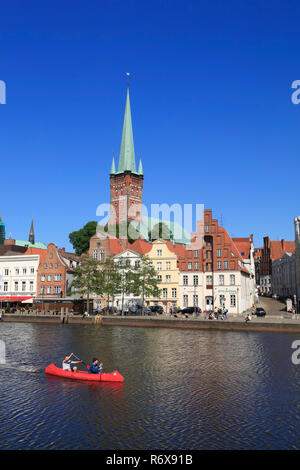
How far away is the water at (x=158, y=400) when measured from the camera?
17.7 meters

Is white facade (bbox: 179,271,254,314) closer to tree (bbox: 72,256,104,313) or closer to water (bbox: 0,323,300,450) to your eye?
tree (bbox: 72,256,104,313)

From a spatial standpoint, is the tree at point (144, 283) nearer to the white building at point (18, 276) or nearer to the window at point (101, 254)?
the window at point (101, 254)

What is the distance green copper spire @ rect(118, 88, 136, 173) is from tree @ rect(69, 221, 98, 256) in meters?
64.0

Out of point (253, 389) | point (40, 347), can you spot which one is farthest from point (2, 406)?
point (40, 347)

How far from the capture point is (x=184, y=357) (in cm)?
3700

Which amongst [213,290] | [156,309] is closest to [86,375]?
[156,309]

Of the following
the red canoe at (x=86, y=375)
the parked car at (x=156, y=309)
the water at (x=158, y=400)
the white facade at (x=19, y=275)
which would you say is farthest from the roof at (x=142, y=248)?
the red canoe at (x=86, y=375)

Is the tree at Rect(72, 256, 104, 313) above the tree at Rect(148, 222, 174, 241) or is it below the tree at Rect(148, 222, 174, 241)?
below

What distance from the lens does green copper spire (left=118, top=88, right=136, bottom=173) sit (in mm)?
169750

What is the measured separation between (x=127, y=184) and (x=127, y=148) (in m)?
14.5

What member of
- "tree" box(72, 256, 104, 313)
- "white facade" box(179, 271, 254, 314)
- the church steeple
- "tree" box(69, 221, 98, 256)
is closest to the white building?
"tree" box(72, 256, 104, 313)

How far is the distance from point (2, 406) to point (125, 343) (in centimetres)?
2463

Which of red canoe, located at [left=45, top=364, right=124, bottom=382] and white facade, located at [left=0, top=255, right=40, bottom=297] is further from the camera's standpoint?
white facade, located at [left=0, top=255, right=40, bottom=297]

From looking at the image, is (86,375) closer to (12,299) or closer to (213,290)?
(213,290)
